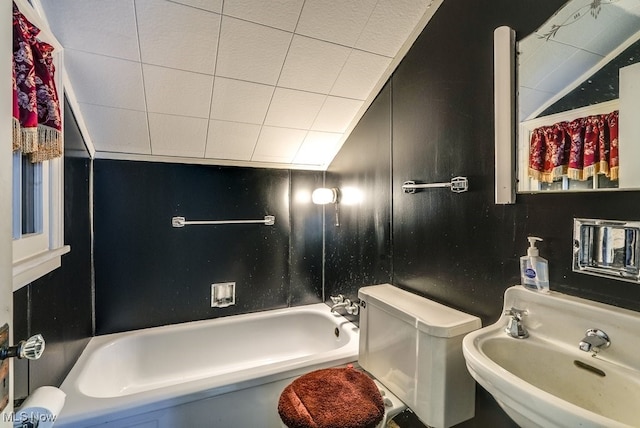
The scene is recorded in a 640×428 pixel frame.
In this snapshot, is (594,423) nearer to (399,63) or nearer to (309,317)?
(399,63)

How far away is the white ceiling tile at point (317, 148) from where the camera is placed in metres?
2.14

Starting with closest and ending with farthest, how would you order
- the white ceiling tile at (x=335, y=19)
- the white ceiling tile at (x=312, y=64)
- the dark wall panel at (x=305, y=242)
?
the white ceiling tile at (x=335, y=19) → the white ceiling tile at (x=312, y=64) → the dark wall panel at (x=305, y=242)

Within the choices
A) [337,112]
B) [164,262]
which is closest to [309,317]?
[164,262]

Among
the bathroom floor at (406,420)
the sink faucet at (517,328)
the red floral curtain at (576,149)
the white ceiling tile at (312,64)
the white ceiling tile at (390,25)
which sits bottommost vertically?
the bathroom floor at (406,420)

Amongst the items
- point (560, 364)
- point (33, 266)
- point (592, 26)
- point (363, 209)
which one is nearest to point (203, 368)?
point (33, 266)

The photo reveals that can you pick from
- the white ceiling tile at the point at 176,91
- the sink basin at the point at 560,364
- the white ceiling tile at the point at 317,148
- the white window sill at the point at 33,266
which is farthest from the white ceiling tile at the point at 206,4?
the sink basin at the point at 560,364

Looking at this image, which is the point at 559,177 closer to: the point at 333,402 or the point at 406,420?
the point at 333,402

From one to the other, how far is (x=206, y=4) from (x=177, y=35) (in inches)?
7.9

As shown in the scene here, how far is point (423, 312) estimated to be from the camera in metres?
1.25

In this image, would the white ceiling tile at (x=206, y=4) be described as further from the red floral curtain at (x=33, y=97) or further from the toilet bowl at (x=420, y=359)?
the toilet bowl at (x=420, y=359)

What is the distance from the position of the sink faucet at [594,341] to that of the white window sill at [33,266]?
1670mm

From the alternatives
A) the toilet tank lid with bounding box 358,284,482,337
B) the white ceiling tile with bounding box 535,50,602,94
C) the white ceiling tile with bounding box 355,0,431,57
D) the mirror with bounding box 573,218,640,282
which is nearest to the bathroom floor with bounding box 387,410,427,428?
the toilet tank lid with bounding box 358,284,482,337

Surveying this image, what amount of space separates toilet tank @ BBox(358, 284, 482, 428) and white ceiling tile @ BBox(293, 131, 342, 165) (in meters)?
Result: 1.21

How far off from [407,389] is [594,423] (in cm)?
75
